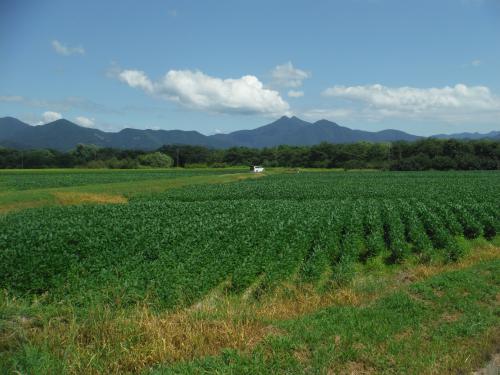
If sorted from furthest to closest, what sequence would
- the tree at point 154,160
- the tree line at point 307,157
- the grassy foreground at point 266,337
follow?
1. the tree at point 154,160
2. the tree line at point 307,157
3. the grassy foreground at point 266,337

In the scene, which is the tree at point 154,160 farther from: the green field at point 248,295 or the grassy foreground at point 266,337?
the grassy foreground at point 266,337

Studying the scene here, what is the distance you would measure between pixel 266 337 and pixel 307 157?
355 ft

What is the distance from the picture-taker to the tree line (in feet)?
290

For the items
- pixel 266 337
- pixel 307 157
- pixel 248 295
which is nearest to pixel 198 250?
pixel 248 295

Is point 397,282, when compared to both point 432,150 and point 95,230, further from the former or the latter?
point 432,150

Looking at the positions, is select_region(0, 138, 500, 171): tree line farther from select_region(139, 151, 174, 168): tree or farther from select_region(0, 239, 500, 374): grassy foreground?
select_region(0, 239, 500, 374): grassy foreground

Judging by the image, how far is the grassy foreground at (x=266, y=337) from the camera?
542 cm

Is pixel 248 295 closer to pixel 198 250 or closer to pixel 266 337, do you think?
pixel 198 250

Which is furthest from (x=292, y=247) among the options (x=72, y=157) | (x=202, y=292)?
(x=72, y=157)

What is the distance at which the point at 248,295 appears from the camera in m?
9.78

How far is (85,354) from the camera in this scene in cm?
564

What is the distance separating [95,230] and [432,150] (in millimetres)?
93836

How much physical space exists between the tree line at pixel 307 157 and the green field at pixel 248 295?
77351 mm

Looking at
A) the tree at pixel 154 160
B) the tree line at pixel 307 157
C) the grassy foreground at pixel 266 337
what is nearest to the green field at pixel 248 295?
the grassy foreground at pixel 266 337
